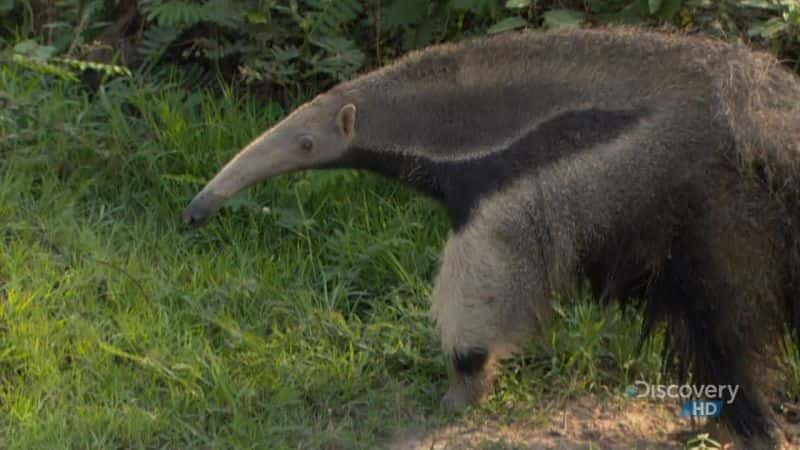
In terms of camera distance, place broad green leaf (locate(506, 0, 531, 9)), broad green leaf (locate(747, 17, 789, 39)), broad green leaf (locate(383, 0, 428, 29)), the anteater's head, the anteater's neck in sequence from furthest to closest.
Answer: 1. broad green leaf (locate(383, 0, 428, 29))
2. broad green leaf (locate(506, 0, 531, 9))
3. broad green leaf (locate(747, 17, 789, 39))
4. the anteater's head
5. the anteater's neck

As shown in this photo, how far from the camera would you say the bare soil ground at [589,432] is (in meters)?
5.73

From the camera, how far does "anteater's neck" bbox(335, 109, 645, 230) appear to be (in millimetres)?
5289

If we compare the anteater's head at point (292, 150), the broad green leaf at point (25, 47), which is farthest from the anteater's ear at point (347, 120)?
the broad green leaf at point (25, 47)

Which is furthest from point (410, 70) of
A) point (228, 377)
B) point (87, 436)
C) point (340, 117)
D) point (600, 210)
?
point (87, 436)

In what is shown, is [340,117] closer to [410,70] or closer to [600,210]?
[410,70]

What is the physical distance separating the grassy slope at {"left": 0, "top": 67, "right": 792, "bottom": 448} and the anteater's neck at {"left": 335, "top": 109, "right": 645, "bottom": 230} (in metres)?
0.96

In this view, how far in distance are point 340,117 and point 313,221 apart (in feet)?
4.36

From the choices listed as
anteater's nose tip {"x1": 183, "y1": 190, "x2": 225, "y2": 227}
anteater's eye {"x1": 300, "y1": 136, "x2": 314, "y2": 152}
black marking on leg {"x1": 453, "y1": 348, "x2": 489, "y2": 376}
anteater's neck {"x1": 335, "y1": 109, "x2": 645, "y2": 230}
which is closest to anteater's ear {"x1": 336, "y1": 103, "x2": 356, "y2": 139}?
anteater's eye {"x1": 300, "y1": 136, "x2": 314, "y2": 152}

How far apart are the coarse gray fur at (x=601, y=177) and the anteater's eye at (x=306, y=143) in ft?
0.03

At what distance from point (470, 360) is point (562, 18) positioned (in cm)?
201

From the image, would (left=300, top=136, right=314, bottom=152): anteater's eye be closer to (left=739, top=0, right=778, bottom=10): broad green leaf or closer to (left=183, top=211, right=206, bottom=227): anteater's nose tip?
(left=183, top=211, right=206, bottom=227): anteater's nose tip

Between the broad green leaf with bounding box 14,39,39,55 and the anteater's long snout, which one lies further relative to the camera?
the broad green leaf with bounding box 14,39,39,55

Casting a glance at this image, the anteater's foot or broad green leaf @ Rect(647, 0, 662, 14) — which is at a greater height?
broad green leaf @ Rect(647, 0, 662, 14)

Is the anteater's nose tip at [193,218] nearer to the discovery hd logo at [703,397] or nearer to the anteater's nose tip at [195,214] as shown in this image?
the anteater's nose tip at [195,214]
